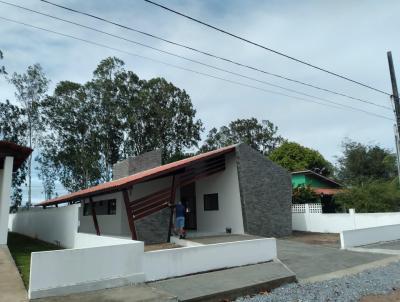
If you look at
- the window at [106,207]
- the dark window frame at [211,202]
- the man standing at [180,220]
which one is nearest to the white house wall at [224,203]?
the dark window frame at [211,202]

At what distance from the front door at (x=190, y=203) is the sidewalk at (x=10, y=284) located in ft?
37.8

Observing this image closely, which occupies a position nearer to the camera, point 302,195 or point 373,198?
point 373,198

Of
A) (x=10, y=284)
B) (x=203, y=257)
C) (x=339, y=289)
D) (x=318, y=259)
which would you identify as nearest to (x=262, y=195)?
(x=318, y=259)

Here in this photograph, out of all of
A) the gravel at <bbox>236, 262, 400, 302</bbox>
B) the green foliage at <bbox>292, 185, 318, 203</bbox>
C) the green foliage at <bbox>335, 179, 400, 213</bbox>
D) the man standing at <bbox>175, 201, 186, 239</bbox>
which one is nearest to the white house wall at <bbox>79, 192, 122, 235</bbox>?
the man standing at <bbox>175, 201, 186, 239</bbox>

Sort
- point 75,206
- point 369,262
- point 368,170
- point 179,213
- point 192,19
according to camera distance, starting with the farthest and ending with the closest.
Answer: point 368,170, point 179,213, point 75,206, point 369,262, point 192,19

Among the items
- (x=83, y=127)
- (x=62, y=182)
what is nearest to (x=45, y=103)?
(x=83, y=127)

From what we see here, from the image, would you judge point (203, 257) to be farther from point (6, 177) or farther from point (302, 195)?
point (302, 195)

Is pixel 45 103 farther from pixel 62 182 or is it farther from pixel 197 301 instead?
pixel 197 301

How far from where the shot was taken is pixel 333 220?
21.3m

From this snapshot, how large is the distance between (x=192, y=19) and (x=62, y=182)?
32.5 meters

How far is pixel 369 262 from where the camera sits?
38.5ft

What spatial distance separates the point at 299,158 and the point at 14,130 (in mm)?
28480

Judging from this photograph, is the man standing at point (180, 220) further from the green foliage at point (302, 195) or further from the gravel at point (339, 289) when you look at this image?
the green foliage at point (302, 195)

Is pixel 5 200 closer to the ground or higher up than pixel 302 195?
closer to the ground
